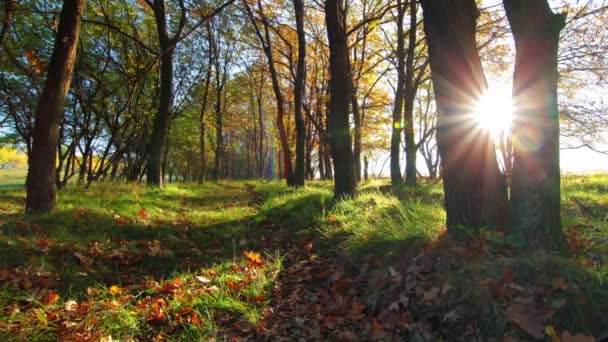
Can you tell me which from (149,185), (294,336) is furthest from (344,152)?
(149,185)

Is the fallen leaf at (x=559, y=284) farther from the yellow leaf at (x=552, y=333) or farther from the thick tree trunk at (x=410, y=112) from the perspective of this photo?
the thick tree trunk at (x=410, y=112)

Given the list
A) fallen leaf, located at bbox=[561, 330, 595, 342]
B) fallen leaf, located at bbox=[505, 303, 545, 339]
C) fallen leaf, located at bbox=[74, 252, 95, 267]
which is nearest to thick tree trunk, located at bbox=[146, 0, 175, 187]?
fallen leaf, located at bbox=[74, 252, 95, 267]

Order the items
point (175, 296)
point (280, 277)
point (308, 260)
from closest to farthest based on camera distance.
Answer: point (175, 296) → point (280, 277) → point (308, 260)

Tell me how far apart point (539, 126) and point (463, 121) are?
69 centimetres

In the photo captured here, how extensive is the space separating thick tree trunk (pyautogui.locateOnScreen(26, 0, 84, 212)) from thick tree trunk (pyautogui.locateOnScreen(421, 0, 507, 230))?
17.5ft

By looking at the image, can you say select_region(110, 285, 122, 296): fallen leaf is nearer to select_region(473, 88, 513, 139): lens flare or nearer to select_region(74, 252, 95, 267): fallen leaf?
select_region(74, 252, 95, 267): fallen leaf

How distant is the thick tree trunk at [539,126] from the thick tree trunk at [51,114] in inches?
242

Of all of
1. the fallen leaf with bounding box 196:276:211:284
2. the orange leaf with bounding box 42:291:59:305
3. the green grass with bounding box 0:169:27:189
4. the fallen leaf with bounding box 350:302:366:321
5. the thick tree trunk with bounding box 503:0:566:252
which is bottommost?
the fallen leaf with bounding box 350:302:366:321

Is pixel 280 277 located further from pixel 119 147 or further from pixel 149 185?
pixel 119 147

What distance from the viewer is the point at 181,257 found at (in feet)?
13.5

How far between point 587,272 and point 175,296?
336 cm

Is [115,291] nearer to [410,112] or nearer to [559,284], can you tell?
[559,284]

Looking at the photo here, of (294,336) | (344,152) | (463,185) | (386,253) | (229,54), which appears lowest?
(294,336)

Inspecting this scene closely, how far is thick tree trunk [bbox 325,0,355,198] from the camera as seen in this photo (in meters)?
6.34
